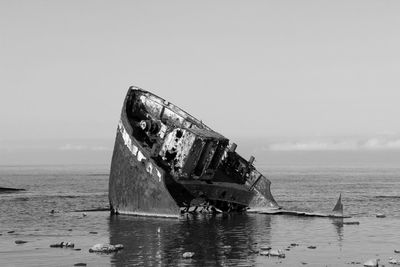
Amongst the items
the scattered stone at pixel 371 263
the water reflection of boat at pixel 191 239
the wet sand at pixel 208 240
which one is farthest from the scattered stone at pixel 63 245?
the scattered stone at pixel 371 263

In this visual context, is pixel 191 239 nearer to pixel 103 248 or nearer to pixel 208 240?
pixel 208 240

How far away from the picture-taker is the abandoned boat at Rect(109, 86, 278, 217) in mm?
29844

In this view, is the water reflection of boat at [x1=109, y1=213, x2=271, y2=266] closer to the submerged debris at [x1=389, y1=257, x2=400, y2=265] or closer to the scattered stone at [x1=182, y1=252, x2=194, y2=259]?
the scattered stone at [x1=182, y1=252, x2=194, y2=259]

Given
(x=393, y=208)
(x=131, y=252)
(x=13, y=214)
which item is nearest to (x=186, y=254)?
(x=131, y=252)

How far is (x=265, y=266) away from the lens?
18.5 meters

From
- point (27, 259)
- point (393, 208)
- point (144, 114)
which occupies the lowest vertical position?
point (27, 259)

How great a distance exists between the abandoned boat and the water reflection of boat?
882 mm

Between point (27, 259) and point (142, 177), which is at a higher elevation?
point (142, 177)

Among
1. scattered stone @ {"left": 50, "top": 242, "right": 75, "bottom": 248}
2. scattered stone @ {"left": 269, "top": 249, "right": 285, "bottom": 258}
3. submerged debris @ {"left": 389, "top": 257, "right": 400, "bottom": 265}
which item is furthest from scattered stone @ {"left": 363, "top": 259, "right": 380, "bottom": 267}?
scattered stone @ {"left": 50, "top": 242, "right": 75, "bottom": 248}

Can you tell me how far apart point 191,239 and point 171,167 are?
7.35 metres

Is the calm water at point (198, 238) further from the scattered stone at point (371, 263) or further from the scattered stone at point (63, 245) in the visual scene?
the scattered stone at point (371, 263)

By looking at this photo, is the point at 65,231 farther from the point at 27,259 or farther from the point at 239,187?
the point at 239,187

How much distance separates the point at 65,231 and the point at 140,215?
4.46m

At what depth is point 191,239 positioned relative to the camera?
24.3 meters
